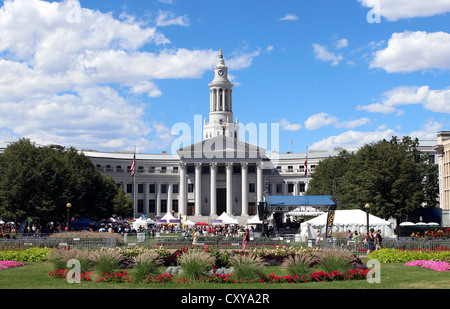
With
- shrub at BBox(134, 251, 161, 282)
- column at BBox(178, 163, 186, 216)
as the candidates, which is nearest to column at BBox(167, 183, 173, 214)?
column at BBox(178, 163, 186, 216)

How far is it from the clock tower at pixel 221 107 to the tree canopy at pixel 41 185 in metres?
72.1

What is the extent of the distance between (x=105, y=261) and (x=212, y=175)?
104m

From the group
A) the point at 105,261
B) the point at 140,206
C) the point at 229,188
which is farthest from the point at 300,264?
the point at 140,206

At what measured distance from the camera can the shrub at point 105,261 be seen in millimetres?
25047

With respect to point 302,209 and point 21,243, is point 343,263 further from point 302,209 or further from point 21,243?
point 302,209

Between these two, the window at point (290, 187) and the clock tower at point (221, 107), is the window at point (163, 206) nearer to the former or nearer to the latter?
the clock tower at point (221, 107)

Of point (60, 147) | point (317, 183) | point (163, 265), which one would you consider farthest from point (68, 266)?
point (317, 183)

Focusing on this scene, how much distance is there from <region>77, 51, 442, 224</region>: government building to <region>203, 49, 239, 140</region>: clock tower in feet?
0.87

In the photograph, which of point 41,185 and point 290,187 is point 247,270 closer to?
point 41,185

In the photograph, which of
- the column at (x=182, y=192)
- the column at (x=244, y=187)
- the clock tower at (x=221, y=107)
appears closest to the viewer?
the column at (x=244, y=187)

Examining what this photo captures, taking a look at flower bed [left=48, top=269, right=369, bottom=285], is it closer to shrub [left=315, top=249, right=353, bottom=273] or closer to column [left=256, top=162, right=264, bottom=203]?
shrub [left=315, top=249, right=353, bottom=273]

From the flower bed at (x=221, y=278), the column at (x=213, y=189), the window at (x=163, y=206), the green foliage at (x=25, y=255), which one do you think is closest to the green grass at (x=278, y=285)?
the flower bed at (x=221, y=278)

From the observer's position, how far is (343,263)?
2566 centimetres

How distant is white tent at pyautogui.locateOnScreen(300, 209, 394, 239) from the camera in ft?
175
